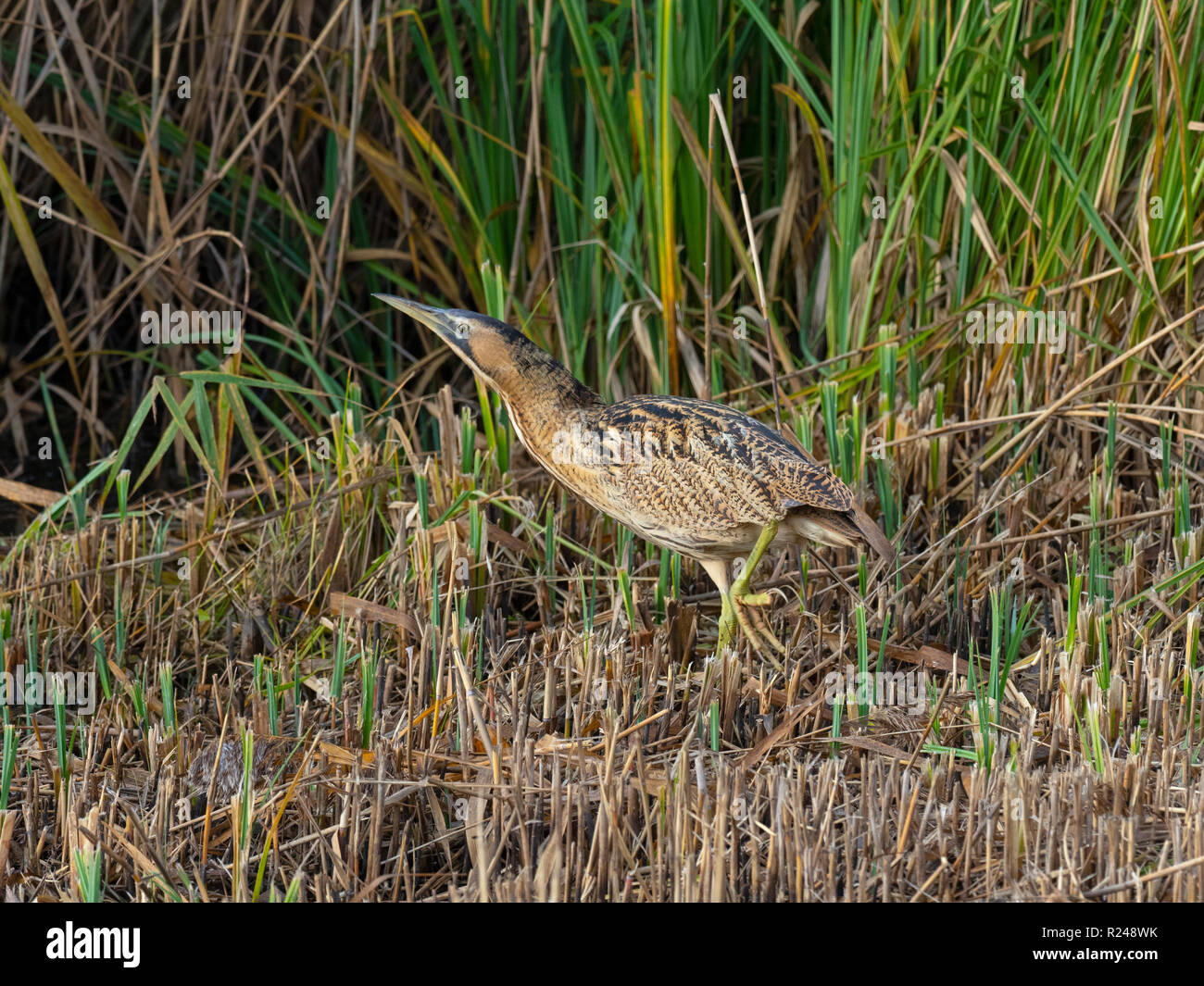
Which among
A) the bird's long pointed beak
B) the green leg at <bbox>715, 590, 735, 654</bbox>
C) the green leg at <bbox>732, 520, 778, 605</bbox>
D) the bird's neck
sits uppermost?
the bird's long pointed beak

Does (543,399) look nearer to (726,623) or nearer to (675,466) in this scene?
(675,466)

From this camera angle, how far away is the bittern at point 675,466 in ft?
9.30

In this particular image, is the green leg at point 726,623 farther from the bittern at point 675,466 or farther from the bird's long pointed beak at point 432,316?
the bird's long pointed beak at point 432,316

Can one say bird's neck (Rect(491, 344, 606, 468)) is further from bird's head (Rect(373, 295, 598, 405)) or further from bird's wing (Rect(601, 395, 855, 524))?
bird's wing (Rect(601, 395, 855, 524))

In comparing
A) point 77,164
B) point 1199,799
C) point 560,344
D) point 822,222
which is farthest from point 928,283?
point 77,164

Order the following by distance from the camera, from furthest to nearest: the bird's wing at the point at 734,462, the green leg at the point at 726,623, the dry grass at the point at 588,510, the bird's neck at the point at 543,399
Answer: the bird's neck at the point at 543,399 → the green leg at the point at 726,623 → the bird's wing at the point at 734,462 → the dry grass at the point at 588,510

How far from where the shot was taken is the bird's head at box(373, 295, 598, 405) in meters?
3.15

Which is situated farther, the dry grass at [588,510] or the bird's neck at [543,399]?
the bird's neck at [543,399]

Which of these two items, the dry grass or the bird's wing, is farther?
the bird's wing

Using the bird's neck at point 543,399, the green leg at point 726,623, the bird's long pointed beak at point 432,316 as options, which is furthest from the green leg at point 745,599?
the bird's long pointed beak at point 432,316

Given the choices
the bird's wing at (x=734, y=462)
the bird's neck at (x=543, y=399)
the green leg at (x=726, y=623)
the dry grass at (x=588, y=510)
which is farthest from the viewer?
the bird's neck at (x=543, y=399)

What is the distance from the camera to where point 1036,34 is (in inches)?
159

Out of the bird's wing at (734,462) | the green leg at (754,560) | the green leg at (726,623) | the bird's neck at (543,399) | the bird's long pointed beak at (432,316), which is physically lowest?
the green leg at (726,623)

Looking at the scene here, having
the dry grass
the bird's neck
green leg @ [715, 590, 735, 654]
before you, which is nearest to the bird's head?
the bird's neck
